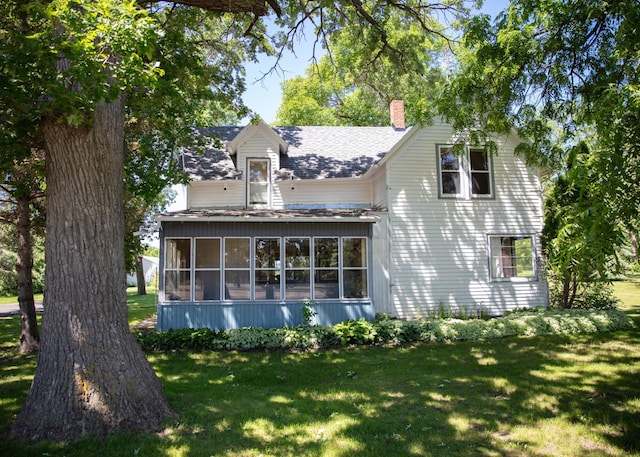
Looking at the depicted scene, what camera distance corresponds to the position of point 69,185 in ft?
17.5

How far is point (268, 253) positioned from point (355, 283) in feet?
9.48

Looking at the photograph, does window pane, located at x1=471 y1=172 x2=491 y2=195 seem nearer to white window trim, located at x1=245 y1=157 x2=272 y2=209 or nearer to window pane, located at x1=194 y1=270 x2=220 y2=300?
white window trim, located at x1=245 y1=157 x2=272 y2=209

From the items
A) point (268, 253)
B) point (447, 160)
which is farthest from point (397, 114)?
point (268, 253)

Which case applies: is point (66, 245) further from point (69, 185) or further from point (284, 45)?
point (284, 45)

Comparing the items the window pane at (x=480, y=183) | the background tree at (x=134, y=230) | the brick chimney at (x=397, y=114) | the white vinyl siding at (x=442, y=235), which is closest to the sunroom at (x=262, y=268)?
the background tree at (x=134, y=230)

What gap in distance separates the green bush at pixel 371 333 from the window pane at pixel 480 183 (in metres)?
4.89

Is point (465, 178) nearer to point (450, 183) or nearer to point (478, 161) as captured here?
point (450, 183)

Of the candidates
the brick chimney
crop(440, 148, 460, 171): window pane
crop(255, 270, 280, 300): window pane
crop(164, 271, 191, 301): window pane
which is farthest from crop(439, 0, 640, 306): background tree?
the brick chimney

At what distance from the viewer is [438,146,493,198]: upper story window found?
15.0m

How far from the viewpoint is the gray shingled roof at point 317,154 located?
15.8 metres

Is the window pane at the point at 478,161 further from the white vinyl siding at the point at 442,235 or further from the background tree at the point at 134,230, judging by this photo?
the background tree at the point at 134,230

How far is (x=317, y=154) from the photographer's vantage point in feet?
56.5

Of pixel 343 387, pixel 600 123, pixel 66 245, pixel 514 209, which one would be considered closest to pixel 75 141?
pixel 66 245

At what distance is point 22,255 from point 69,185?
704 centimetres
